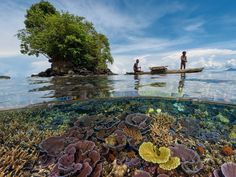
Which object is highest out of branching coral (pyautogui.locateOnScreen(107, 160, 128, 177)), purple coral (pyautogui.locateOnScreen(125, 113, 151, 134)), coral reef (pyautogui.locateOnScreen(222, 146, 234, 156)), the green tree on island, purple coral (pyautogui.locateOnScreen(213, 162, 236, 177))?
the green tree on island

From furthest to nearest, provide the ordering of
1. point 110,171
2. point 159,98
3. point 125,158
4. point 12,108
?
1. point 159,98
2. point 12,108
3. point 125,158
4. point 110,171

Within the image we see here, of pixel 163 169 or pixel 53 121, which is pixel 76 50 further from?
pixel 163 169

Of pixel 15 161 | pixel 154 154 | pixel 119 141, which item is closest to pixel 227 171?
pixel 154 154

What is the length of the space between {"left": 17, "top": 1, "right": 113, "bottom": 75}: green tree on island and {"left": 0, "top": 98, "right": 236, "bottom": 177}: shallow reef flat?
25578mm

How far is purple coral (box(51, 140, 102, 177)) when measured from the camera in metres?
2.82

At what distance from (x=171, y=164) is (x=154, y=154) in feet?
1.12

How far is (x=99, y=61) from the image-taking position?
33.5 metres

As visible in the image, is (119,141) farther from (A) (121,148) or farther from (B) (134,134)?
(B) (134,134)

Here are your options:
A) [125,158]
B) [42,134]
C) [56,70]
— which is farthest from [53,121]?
[56,70]

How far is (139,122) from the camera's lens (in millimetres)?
4383

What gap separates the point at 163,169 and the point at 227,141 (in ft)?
8.93

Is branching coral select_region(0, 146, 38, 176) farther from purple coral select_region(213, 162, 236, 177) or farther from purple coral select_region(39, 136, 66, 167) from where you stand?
purple coral select_region(213, 162, 236, 177)

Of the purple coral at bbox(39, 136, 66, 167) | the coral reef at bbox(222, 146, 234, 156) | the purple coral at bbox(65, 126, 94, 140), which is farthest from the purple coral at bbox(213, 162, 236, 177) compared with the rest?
the purple coral at bbox(39, 136, 66, 167)

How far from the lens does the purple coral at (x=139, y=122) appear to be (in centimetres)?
416
